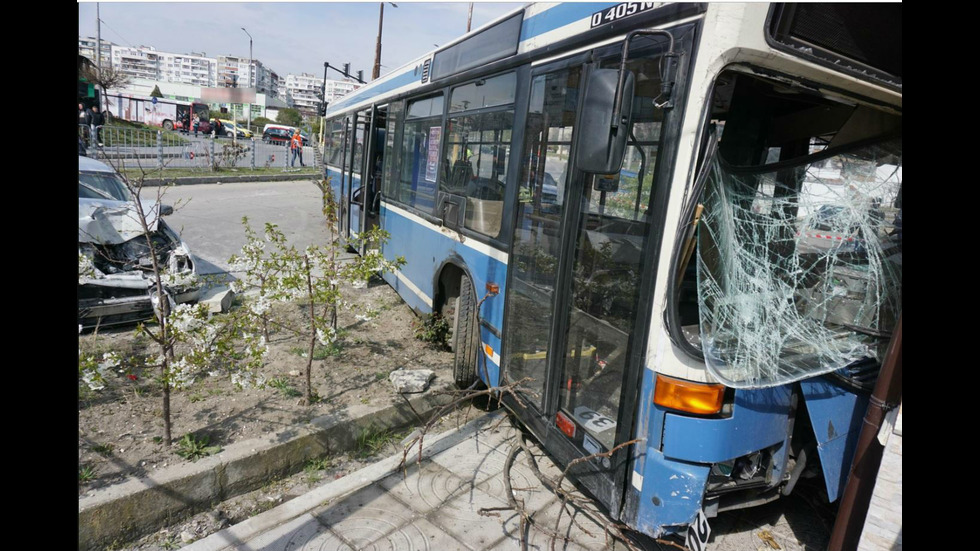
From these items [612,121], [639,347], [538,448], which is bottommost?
[538,448]

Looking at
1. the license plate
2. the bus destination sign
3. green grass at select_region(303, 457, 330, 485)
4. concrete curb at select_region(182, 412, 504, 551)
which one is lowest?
green grass at select_region(303, 457, 330, 485)

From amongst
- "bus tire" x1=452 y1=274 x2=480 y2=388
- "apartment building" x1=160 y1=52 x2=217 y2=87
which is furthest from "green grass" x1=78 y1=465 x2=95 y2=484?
"apartment building" x1=160 y1=52 x2=217 y2=87

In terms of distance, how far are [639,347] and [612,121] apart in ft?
3.56

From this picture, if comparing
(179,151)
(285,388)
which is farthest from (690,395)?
(179,151)

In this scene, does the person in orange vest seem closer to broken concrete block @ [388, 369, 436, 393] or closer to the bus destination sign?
broken concrete block @ [388, 369, 436, 393]

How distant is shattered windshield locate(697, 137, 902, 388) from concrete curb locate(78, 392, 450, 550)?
2701mm

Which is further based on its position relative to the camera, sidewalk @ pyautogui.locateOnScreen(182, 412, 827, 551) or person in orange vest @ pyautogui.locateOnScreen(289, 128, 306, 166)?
person in orange vest @ pyautogui.locateOnScreen(289, 128, 306, 166)

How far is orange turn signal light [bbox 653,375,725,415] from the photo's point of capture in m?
2.65

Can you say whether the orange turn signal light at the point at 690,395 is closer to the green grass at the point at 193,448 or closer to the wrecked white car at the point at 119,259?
the green grass at the point at 193,448
